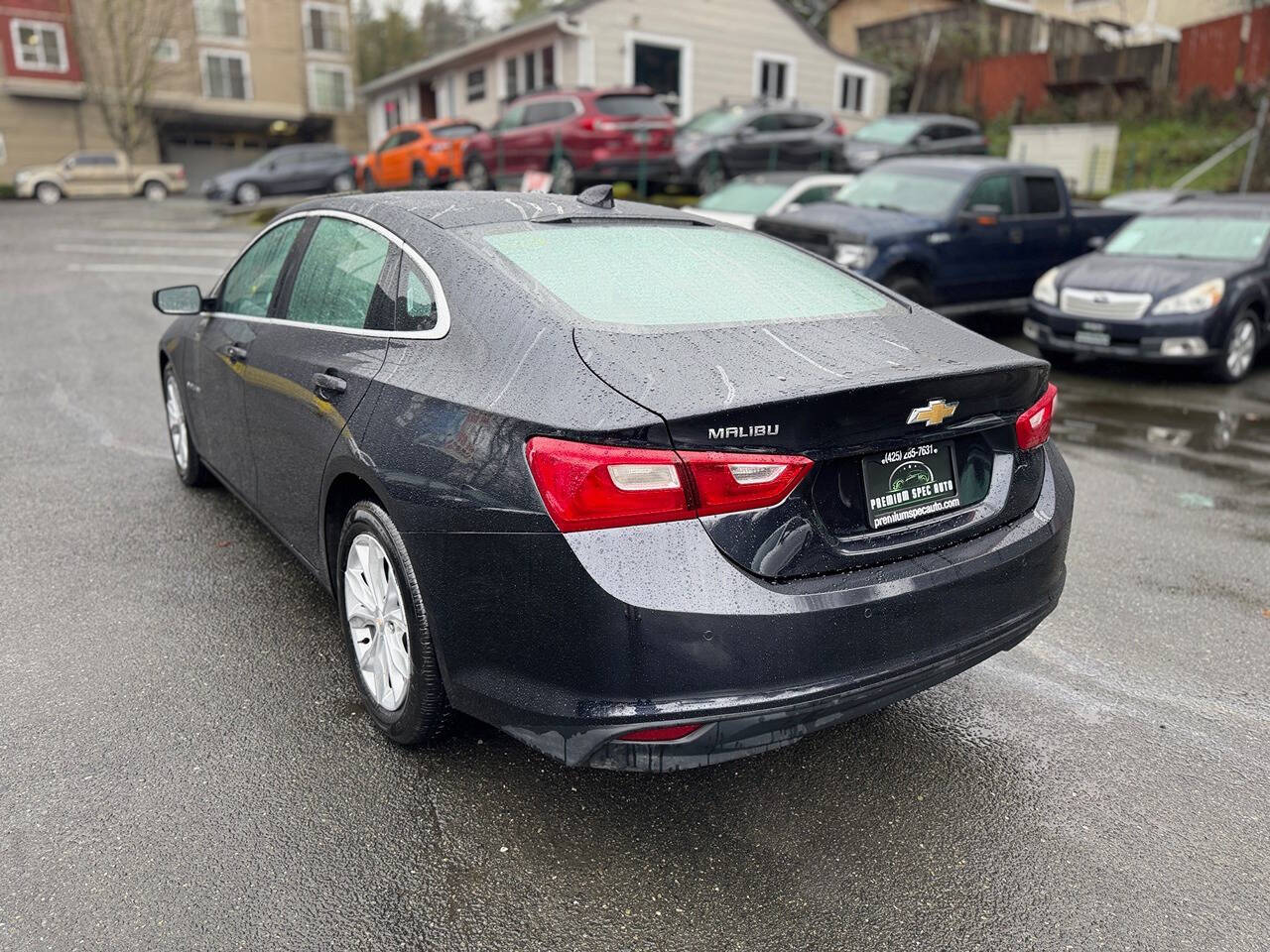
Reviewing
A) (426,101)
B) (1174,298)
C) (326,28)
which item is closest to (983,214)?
(1174,298)

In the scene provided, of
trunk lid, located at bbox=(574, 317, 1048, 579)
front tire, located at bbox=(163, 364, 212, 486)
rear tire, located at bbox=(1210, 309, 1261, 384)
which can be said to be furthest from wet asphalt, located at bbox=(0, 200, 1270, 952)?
rear tire, located at bbox=(1210, 309, 1261, 384)

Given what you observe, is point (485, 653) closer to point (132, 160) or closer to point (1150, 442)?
point (1150, 442)

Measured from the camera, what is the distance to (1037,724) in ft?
10.8

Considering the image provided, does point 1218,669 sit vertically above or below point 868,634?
below

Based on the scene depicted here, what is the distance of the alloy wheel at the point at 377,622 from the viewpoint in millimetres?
2945

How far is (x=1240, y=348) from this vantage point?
8.94 metres

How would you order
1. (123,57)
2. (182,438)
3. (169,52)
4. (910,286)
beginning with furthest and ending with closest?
(169,52) → (123,57) → (910,286) → (182,438)

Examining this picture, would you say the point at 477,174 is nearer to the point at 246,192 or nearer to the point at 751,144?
the point at 751,144

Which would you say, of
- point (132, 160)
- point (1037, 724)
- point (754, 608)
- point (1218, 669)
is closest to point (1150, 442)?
point (1218, 669)

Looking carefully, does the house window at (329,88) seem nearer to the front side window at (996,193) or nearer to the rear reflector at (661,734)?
the front side window at (996,193)

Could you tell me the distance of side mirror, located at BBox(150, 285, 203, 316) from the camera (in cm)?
443

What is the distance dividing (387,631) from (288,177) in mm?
28101

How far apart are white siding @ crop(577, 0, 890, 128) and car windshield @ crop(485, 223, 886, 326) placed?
74.5 feet

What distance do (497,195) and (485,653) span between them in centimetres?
181
